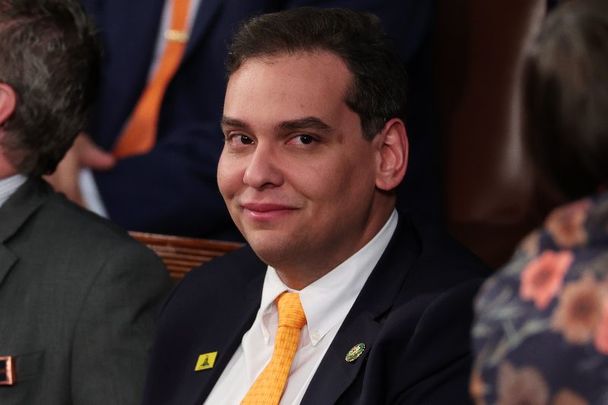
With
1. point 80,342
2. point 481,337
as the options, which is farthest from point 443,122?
point 481,337

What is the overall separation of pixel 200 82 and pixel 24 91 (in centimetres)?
63

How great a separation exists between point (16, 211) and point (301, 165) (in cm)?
65

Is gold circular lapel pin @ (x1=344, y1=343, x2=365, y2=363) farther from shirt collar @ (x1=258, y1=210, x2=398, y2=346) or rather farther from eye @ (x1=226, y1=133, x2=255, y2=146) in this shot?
eye @ (x1=226, y1=133, x2=255, y2=146)

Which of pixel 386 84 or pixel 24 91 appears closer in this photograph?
pixel 386 84

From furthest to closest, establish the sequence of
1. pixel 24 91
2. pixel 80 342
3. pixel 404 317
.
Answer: pixel 24 91
pixel 80 342
pixel 404 317

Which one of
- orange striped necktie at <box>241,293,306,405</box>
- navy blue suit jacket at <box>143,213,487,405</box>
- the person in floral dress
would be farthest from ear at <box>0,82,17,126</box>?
the person in floral dress

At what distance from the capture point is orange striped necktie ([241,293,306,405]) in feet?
Result: 6.67

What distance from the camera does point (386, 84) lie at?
7.07 feet

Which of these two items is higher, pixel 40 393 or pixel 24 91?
pixel 24 91

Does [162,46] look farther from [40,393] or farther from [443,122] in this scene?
[40,393]

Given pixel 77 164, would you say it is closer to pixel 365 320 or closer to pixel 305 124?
pixel 305 124

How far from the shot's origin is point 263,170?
208 cm

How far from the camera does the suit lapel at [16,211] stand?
238 centimetres

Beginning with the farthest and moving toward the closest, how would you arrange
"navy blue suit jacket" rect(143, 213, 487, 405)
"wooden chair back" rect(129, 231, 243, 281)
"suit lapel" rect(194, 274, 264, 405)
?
"wooden chair back" rect(129, 231, 243, 281) < "suit lapel" rect(194, 274, 264, 405) < "navy blue suit jacket" rect(143, 213, 487, 405)
